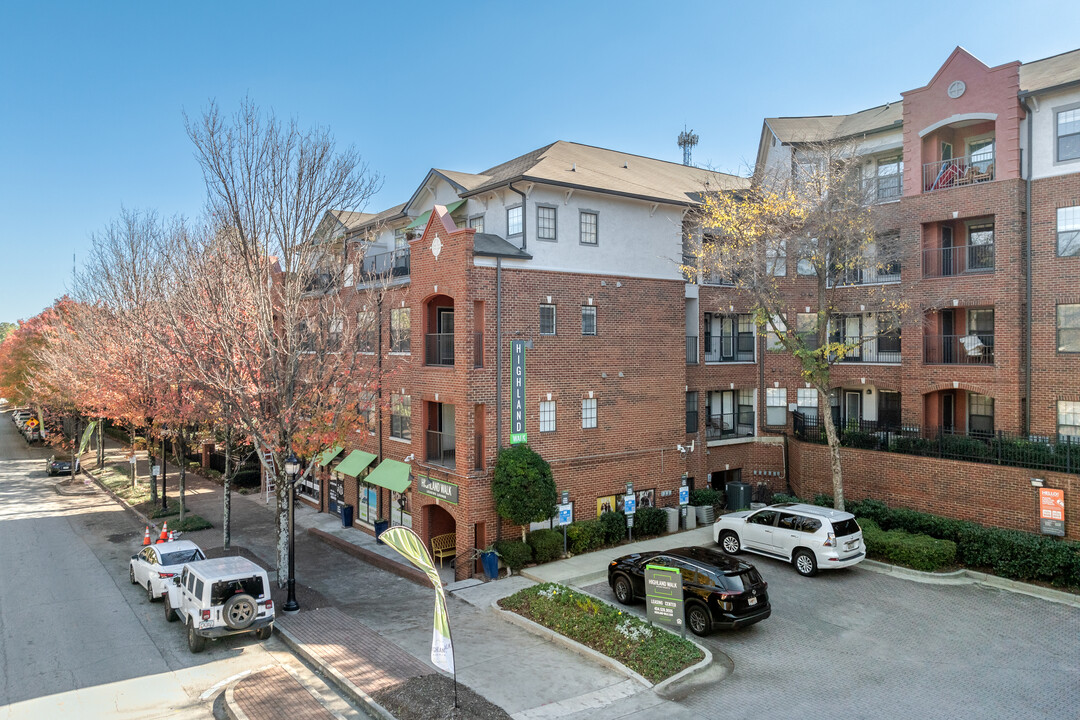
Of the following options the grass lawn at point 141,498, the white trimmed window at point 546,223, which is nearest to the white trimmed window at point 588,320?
the white trimmed window at point 546,223

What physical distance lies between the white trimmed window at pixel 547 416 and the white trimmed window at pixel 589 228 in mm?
5432

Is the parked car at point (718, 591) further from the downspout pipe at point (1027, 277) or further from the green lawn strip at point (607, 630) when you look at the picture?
the downspout pipe at point (1027, 277)

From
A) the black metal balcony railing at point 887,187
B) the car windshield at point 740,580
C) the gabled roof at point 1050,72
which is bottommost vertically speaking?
the car windshield at point 740,580

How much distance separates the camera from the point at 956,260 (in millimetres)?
23891

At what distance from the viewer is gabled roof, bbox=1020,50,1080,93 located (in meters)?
20.9

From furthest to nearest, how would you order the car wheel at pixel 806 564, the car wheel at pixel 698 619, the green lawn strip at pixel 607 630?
the car wheel at pixel 806 564, the car wheel at pixel 698 619, the green lawn strip at pixel 607 630


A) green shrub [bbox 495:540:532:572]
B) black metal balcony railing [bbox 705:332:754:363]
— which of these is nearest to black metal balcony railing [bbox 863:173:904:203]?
black metal balcony railing [bbox 705:332:754:363]

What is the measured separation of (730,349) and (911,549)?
38.1 feet

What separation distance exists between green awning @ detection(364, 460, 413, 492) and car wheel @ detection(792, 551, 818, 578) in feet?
40.2

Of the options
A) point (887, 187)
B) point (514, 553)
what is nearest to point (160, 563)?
point (514, 553)

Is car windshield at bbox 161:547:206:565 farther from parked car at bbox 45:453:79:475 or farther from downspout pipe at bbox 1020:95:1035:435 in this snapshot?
parked car at bbox 45:453:79:475

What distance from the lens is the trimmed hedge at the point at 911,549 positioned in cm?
1856

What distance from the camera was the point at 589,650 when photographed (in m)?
13.6

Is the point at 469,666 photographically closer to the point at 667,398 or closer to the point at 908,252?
the point at 667,398
